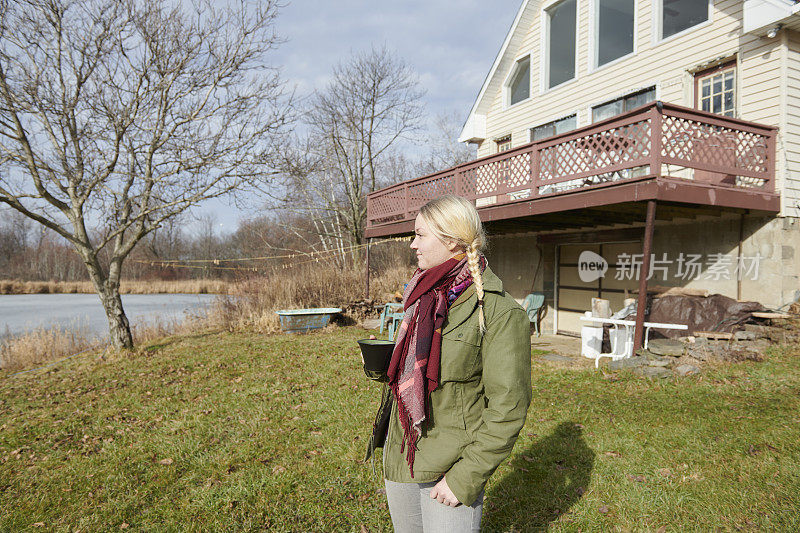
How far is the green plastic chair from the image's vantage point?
1146cm

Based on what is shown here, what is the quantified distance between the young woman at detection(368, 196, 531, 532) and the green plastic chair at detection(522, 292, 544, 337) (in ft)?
33.0

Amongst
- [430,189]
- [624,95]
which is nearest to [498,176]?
[430,189]

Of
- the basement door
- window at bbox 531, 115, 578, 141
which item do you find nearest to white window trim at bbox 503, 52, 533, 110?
window at bbox 531, 115, 578, 141

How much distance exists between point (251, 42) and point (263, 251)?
63.6 ft

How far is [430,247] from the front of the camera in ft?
6.00

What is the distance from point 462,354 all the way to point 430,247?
0.44 m

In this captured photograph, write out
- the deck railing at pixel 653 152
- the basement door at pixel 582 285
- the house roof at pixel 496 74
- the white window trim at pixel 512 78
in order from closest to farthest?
the deck railing at pixel 653 152
the basement door at pixel 582 285
the house roof at pixel 496 74
the white window trim at pixel 512 78

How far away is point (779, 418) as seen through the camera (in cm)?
454

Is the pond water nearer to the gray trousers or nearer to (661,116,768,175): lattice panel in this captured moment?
(661,116,768,175): lattice panel

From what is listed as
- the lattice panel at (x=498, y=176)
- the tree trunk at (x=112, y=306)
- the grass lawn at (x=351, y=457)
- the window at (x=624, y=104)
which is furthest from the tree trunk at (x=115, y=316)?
the window at (x=624, y=104)

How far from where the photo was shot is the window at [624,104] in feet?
31.7

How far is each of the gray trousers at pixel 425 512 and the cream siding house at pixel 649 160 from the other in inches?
240

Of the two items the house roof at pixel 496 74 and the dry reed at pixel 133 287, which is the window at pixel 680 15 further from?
the dry reed at pixel 133 287

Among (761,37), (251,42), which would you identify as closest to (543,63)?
(761,37)
